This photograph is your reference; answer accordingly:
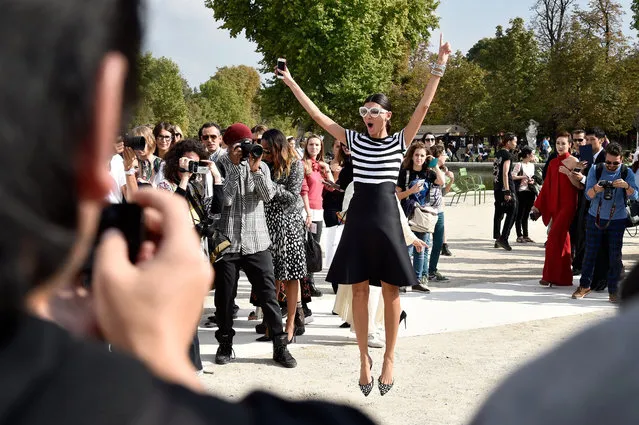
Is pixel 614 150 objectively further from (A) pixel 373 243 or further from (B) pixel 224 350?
(B) pixel 224 350

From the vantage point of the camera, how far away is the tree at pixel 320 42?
37.0 m

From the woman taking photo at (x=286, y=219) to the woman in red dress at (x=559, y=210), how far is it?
Result: 14.1 feet

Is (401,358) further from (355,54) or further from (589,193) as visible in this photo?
(355,54)

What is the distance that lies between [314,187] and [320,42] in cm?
2931

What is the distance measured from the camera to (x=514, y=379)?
0.72 meters

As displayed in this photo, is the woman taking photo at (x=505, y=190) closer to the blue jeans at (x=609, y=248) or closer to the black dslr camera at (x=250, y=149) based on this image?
the blue jeans at (x=609, y=248)

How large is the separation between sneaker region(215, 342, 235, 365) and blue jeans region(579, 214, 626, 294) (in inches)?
190

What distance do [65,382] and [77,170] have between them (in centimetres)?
19

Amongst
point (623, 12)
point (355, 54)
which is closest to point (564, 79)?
point (623, 12)

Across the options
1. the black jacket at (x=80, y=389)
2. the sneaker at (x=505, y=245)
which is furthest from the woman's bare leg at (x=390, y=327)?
the sneaker at (x=505, y=245)

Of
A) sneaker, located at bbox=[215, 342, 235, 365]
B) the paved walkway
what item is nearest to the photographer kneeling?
sneaker, located at bbox=[215, 342, 235, 365]

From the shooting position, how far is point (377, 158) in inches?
230

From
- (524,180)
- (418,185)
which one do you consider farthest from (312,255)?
(524,180)

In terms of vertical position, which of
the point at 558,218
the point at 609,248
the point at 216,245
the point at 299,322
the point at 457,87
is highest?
the point at 457,87
